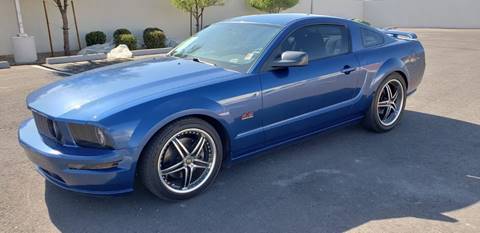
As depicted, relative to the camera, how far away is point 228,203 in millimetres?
3406

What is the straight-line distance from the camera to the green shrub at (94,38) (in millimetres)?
13273

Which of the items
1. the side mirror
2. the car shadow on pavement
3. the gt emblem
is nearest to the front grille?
the car shadow on pavement

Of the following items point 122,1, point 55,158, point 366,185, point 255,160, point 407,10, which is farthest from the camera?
point 407,10

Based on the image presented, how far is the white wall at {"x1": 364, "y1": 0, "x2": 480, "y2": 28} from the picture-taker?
976 inches

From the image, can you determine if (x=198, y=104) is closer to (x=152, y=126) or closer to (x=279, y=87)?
(x=152, y=126)

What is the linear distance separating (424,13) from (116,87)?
87.2 ft

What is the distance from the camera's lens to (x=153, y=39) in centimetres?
1375

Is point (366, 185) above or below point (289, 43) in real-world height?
below

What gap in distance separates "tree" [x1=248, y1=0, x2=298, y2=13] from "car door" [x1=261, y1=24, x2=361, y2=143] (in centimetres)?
1373

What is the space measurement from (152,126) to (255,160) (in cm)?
149

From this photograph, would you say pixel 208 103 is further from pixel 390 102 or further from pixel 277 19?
pixel 390 102

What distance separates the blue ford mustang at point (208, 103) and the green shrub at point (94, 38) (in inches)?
380

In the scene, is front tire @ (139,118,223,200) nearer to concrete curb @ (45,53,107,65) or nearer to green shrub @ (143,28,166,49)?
concrete curb @ (45,53,107,65)

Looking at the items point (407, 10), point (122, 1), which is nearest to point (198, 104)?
point (122, 1)
